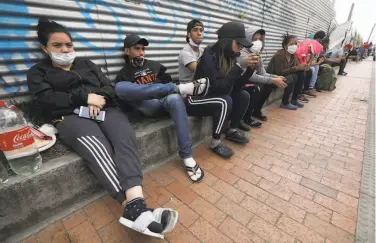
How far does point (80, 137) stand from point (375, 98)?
8503 mm

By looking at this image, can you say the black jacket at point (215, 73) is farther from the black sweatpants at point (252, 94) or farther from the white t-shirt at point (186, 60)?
the black sweatpants at point (252, 94)

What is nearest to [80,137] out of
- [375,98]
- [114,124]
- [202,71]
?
[114,124]

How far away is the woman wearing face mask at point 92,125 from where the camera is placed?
1.49 meters

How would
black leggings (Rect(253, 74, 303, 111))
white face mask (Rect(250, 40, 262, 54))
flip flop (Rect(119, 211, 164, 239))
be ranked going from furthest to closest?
1. black leggings (Rect(253, 74, 303, 111))
2. white face mask (Rect(250, 40, 262, 54))
3. flip flop (Rect(119, 211, 164, 239))

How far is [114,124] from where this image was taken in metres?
1.91

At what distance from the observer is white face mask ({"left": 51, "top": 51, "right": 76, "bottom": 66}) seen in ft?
6.40

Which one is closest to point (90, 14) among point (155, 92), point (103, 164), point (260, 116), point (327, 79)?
point (155, 92)

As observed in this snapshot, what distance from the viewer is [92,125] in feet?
6.05

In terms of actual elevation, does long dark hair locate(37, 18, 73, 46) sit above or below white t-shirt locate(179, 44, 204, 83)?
above

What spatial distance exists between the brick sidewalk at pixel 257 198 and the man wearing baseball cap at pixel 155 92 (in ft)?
1.16

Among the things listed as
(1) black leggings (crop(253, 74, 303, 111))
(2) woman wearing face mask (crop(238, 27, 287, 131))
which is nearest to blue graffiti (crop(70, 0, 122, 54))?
(2) woman wearing face mask (crop(238, 27, 287, 131))

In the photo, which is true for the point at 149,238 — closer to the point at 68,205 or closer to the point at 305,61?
the point at 68,205

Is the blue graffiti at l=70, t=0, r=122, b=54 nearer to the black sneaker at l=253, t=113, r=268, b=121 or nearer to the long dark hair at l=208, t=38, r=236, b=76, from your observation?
the long dark hair at l=208, t=38, r=236, b=76

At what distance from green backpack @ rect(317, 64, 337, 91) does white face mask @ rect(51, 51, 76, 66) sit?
7.80 m
